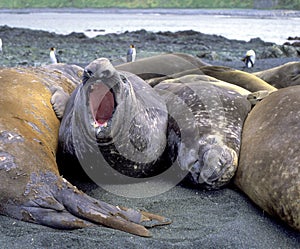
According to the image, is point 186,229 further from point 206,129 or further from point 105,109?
point 206,129

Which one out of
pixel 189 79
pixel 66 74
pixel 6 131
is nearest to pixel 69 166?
pixel 6 131

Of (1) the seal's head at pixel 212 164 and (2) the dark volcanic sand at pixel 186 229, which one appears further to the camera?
(1) the seal's head at pixel 212 164

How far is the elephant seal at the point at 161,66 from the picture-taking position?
672 cm

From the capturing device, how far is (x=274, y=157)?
12.3 feet

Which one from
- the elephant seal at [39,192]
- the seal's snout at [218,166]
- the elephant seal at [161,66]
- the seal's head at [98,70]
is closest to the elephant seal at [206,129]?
the seal's snout at [218,166]

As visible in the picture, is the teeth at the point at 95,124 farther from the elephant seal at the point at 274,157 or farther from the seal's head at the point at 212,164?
the elephant seal at the point at 274,157

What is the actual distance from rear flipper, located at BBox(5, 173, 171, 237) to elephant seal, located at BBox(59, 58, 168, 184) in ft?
1.54

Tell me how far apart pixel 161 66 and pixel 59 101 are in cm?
276

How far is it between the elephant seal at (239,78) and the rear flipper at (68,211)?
289 centimetres

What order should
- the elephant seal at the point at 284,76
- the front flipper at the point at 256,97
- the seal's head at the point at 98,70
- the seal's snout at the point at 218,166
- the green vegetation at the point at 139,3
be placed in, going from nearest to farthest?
the seal's head at the point at 98,70
the seal's snout at the point at 218,166
the front flipper at the point at 256,97
the elephant seal at the point at 284,76
the green vegetation at the point at 139,3

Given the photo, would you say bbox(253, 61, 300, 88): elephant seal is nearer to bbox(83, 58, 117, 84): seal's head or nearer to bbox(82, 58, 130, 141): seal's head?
bbox(82, 58, 130, 141): seal's head

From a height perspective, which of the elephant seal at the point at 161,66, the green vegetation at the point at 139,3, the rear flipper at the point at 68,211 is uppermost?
the rear flipper at the point at 68,211

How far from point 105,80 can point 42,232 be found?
1052 mm

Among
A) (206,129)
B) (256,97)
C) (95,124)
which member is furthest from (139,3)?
(95,124)
